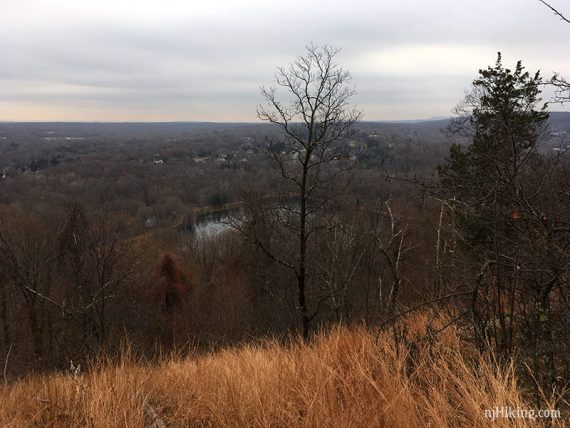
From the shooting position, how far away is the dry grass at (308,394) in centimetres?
236

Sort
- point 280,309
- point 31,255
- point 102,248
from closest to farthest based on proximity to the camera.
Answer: point 102,248 → point 31,255 → point 280,309

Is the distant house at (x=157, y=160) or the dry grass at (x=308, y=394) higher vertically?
the dry grass at (x=308, y=394)

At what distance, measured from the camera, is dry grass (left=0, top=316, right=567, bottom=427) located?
236 cm

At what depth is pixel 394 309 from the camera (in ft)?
13.6

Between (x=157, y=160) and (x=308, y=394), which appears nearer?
(x=308, y=394)

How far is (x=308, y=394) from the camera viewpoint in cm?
278

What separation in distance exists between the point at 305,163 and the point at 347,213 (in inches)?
506

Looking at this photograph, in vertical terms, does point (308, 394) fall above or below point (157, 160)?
above

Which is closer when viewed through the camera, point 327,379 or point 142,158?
point 327,379

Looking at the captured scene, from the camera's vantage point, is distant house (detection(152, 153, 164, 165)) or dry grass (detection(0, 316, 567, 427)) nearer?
dry grass (detection(0, 316, 567, 427))

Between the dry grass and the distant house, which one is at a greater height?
the dry grass

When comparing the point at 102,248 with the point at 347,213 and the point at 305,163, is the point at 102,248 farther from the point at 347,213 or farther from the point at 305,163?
the point at 305,163

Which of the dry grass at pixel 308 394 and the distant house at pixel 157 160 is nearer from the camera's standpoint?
the dry grass at pixel 308 394

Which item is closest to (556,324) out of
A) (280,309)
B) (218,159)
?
(280,309)
